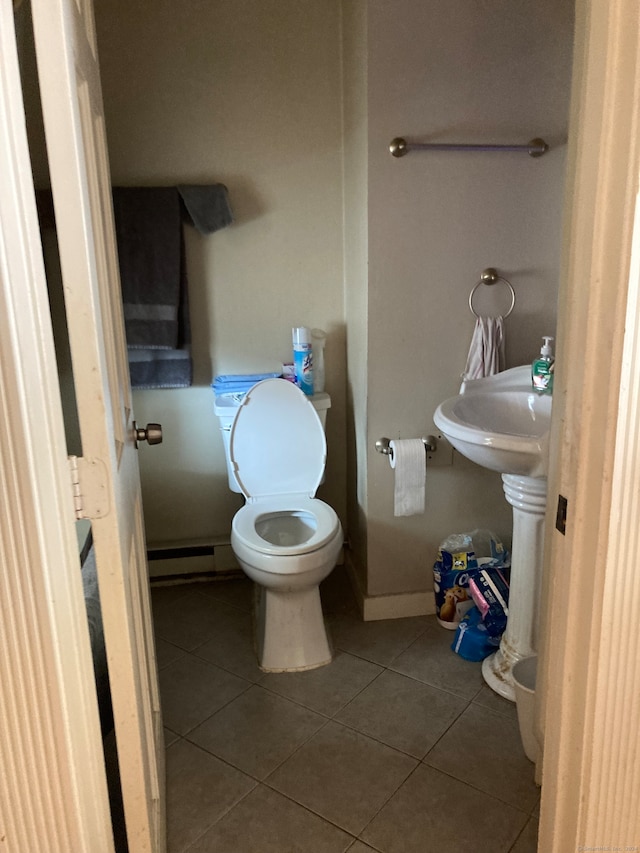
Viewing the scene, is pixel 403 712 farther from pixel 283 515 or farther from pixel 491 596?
pixel 283 515

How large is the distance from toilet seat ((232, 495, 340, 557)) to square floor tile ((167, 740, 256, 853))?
0.62 meters

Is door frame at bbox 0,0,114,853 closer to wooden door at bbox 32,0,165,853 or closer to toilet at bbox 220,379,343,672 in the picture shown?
wooden door at bbox 32,0,165,853

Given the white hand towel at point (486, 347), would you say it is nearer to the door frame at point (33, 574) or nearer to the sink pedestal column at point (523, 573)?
the sink pedestal column at point (523, 573)

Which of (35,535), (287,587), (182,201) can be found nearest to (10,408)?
(35,535)

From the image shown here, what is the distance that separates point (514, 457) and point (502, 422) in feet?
1.31

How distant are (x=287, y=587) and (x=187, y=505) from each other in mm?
789

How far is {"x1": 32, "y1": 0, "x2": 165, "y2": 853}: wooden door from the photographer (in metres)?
0.83

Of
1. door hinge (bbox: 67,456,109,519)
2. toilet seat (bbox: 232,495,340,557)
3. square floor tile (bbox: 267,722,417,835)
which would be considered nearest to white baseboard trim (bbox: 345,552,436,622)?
toilet seat (bbox: 232,495,340,557)

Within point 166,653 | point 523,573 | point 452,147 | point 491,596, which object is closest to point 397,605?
point 491,596

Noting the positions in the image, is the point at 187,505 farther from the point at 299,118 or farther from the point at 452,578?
the point at 299,118

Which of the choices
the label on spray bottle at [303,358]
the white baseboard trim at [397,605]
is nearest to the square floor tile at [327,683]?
the white baseboard trim at [397,605]

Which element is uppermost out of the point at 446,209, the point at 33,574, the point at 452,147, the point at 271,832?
the point at 452,147

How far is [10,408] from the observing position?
0.75 metres

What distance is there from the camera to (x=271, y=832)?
157 cm
